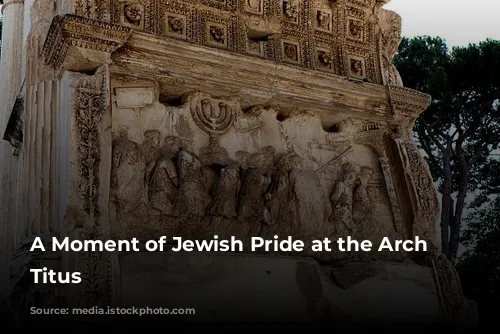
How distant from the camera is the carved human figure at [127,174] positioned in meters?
6.04

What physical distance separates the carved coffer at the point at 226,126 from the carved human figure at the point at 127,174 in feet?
0.04

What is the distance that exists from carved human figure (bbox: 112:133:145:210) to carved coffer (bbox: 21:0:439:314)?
0.01m

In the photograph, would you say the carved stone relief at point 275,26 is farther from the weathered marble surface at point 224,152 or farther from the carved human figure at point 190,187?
the carved human figure at point 190,187

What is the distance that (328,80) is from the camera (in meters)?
7.54

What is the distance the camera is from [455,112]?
15.1 m

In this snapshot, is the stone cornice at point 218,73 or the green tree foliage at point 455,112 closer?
the stone cornice at point 218,73

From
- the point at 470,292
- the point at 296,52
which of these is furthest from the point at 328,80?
the point at 470,292

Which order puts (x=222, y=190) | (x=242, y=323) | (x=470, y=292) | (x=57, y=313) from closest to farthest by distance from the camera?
(x=57, y=313) → (x=242, y=323) → (x=222, y=190) → (x=470, y=292)

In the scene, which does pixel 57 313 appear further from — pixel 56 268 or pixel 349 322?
pixel 349 322

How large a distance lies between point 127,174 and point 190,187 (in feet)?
1.99

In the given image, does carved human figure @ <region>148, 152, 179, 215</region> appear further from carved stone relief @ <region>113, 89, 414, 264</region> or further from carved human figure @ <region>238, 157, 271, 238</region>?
carved human figure @ <region>238, 157, 271, 238</region>

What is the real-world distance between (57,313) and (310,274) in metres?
2.49

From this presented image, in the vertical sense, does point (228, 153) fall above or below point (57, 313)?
above

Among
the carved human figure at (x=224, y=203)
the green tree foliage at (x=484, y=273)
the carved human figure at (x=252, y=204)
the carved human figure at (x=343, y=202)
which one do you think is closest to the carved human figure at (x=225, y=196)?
the carved human figure at (x=224, y=203)
